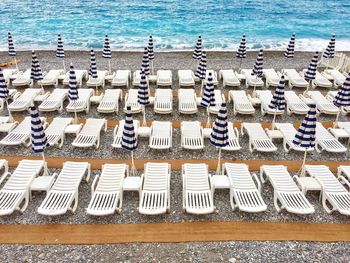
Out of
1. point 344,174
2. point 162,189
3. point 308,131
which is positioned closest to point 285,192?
point 308,131

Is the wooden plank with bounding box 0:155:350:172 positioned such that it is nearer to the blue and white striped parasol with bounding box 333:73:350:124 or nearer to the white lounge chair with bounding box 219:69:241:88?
the blue and white striped parasol with bounding box 333:73:350:124

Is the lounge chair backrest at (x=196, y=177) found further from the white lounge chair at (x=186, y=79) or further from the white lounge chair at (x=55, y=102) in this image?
the white lounge chair at (x=186, y=79)

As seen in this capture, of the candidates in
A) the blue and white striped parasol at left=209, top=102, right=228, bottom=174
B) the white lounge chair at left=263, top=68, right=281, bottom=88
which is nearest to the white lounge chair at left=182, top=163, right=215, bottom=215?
the blue and white striped parasol at left=209, top=102, right=228, bottom=174

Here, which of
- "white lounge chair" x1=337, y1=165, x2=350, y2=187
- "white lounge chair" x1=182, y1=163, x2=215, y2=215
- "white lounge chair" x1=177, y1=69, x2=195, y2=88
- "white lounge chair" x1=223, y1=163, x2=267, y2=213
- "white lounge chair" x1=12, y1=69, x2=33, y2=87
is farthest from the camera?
"white lounge chair" x1=177, y1=69, x2=195, y2=88

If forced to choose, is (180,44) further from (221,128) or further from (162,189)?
(162,189)

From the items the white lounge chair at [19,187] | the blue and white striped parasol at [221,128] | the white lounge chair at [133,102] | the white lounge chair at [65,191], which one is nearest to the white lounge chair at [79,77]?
the white lounge chair at [133,102]

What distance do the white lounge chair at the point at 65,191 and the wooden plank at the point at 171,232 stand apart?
0.46m

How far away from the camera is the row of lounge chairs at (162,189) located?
27.6 ft

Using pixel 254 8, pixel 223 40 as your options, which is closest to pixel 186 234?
pixel 223 40

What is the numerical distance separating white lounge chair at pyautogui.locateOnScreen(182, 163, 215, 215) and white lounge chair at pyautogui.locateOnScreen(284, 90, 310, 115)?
6.43 m

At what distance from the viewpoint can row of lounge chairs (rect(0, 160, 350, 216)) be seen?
8.40 meters

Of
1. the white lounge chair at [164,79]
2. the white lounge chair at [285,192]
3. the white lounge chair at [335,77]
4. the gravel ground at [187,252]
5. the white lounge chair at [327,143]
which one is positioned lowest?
the gravel ground at [187,252]

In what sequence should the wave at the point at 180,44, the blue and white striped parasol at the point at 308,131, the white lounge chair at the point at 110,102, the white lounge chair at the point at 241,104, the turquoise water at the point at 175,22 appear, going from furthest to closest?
the turquoise water at the point at 175,22 < the wave at the point at 180,44 < the white lounge chair at the point at 241,104 < the white lounge chair at the point at 110,102 < the blue and white striped parasol at the point at 308,131

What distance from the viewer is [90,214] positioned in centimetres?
830
